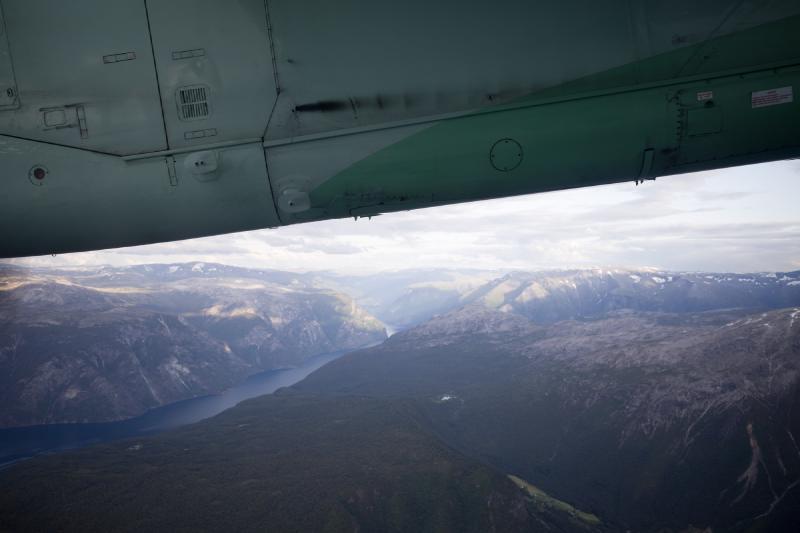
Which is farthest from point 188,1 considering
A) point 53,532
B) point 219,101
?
point 53,532

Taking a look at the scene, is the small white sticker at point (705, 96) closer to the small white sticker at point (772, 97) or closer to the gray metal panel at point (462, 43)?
the gray metal panel at point (462, 43)

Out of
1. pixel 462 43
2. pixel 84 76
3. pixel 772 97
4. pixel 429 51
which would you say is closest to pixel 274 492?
pixel 84 76

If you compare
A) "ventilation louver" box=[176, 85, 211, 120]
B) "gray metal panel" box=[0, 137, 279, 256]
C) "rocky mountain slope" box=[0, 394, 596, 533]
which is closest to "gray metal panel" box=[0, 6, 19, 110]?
"gray metal panel" box=[0, 137, 279, 256]

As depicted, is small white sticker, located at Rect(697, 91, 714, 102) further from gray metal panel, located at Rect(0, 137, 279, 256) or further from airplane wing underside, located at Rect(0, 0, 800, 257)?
gray metal panel, located at Rect(0, 137, 279, 256)

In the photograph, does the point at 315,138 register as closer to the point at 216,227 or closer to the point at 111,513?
the point at 216,227

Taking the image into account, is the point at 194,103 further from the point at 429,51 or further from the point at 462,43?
the point at 462,43

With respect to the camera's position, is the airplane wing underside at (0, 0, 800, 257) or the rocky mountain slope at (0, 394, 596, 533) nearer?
the airplane wing underside at (0, 0, 800, 257)

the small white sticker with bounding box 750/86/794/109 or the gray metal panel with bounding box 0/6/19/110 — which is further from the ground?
the gray metal panel with bounding box 0/6/19/110
